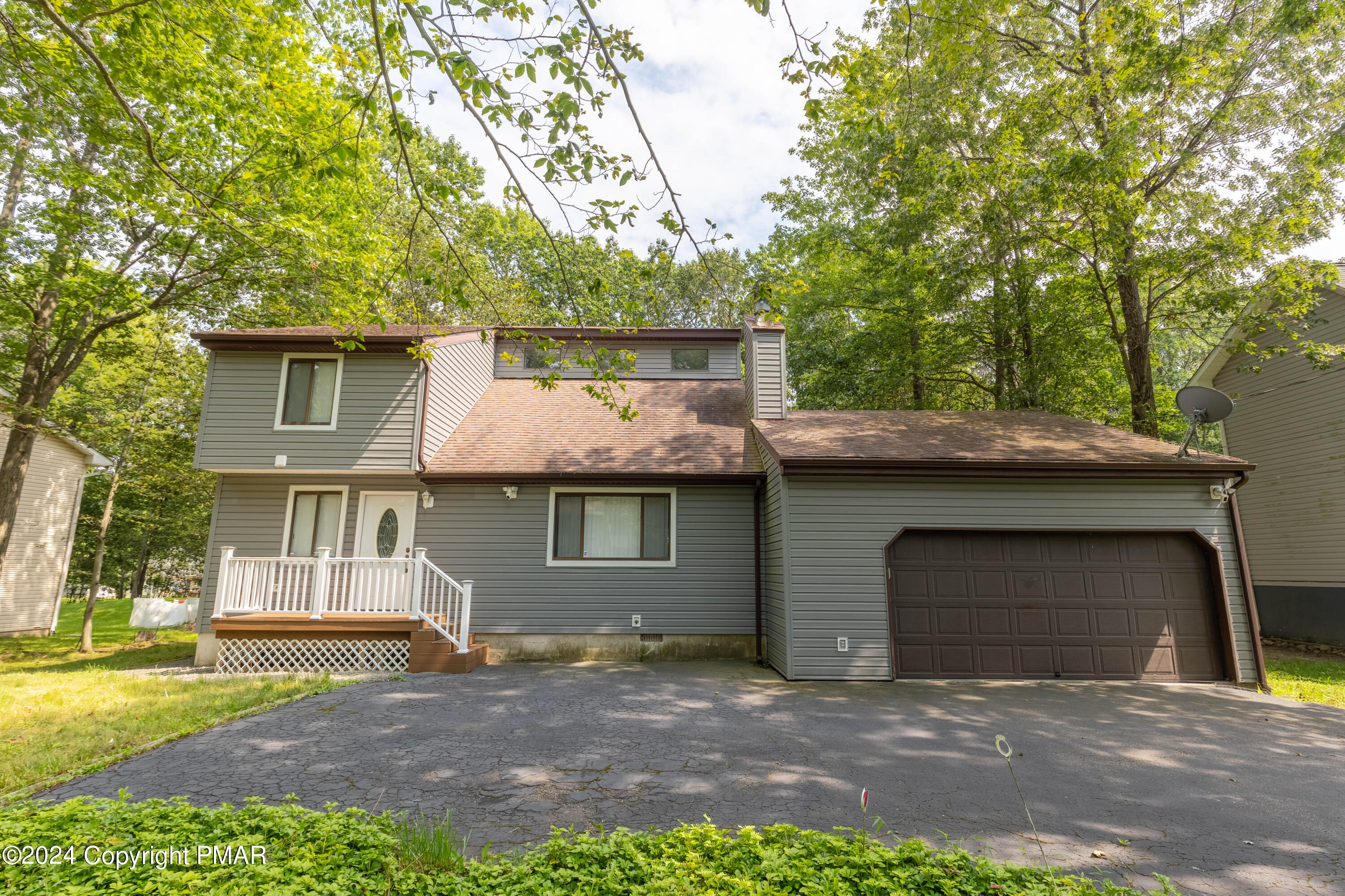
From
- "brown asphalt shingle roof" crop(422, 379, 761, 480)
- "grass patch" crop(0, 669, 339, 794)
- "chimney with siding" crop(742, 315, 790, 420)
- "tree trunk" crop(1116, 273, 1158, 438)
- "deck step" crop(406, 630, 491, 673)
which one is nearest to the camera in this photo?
"grass patch" crop(0, 669, 339, 794)

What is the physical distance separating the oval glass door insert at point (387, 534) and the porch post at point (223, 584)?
2.02 metres

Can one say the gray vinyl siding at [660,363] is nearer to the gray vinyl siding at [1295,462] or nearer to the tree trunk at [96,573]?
the tree trunk at [96,573]

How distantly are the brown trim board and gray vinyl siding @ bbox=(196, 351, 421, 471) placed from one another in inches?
299

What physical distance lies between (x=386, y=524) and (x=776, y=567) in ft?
21.7

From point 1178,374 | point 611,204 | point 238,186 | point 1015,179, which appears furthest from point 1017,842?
point 1178,374

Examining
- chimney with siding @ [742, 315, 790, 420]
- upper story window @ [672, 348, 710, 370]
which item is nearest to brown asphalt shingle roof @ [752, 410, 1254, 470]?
chimney with siding @ [742, 315, 790, 420]

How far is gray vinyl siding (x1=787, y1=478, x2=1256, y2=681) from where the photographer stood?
826 centimetres

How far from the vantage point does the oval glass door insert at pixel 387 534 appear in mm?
10289

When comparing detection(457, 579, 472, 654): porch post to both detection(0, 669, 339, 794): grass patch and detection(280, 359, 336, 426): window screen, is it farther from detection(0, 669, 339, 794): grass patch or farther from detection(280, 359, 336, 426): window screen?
detection(280, 359, 336, 426): window screen

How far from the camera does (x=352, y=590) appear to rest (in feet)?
30.4

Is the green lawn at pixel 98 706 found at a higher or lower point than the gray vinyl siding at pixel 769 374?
lower

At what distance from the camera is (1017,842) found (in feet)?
11.5

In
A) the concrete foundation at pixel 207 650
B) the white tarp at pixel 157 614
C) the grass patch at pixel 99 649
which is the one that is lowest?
the grass patch at pixel 99 649

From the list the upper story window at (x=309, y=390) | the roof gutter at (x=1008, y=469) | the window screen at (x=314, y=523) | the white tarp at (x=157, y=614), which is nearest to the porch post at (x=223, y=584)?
the window screen at (x=314, y=523)
